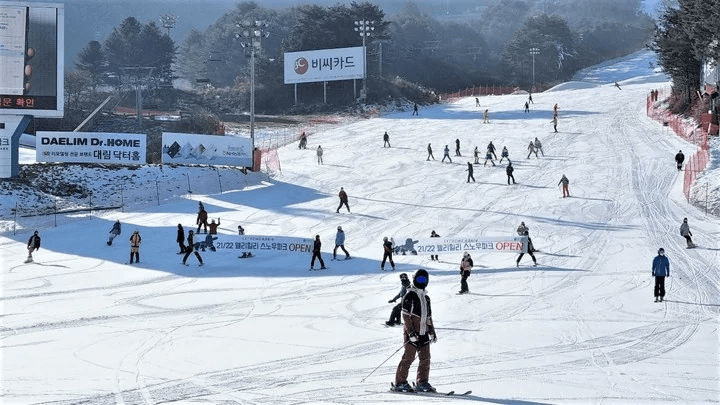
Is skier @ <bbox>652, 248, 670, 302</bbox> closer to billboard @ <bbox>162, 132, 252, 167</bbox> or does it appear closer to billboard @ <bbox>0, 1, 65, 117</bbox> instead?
billboard @ <bbox>0, 1, 65, 117</bbox>

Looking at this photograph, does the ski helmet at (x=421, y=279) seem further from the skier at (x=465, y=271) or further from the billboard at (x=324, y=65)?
the billboard at (x=324, y=65)

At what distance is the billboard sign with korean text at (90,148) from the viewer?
4550cm

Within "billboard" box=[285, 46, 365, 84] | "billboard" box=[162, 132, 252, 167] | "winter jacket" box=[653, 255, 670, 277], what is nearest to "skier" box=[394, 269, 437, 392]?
"winter jacket" box=[653, 255, 670, 277]

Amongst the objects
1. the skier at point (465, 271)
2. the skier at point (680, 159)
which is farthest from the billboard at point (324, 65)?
the skier at point (465, 271)

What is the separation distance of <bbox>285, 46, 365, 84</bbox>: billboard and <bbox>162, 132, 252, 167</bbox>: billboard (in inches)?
1231

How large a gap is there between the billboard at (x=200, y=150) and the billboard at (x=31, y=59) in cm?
713

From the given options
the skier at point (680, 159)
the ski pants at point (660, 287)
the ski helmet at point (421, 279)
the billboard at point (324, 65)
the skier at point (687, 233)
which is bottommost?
the ski pants at point (660, 287)

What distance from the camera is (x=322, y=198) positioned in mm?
42438

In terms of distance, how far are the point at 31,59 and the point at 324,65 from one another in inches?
1644

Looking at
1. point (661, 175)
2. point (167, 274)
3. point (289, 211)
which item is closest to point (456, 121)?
point (661, 175)

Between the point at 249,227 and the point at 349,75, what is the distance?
1748 inches

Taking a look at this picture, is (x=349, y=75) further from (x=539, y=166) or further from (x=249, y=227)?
(x=249, y=227)

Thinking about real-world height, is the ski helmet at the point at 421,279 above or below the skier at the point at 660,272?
above

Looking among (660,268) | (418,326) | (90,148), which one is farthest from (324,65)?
(418,326)
